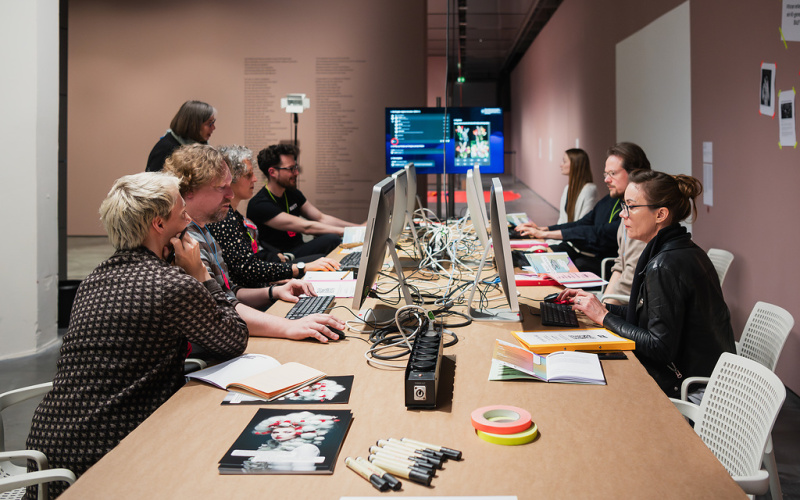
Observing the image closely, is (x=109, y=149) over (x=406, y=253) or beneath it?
over

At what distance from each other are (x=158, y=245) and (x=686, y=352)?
1.69 meters

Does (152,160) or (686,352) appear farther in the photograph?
(152,160)

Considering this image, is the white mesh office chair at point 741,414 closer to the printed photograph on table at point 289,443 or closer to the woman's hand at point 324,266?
the printed photograph on table at point 289,443

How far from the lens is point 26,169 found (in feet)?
14.2

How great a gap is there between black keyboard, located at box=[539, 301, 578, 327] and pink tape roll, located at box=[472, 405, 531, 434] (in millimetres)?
880

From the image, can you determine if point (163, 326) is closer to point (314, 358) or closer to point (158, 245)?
point (158, 245)

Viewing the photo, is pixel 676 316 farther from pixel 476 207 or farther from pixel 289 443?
pixel 289 443

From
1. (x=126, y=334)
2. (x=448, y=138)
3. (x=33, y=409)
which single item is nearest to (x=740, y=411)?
(x=126, y=334)

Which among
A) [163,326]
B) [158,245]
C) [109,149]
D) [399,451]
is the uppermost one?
[109,149]

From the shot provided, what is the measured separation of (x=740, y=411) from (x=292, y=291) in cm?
182

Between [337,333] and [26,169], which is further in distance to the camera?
[26,169]

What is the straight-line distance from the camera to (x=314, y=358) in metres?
2.09

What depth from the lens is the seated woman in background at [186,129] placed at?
4.52 meters

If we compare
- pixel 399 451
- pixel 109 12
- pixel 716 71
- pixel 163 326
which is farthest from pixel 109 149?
pixel 399 451
